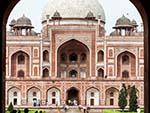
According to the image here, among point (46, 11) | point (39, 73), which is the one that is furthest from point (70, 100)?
point (46, 11)

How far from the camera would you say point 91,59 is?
105 feet

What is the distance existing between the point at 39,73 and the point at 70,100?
8.49 ft

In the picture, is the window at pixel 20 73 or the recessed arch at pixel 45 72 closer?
the recessed arch at pixel 45 72

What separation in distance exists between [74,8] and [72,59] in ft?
10.8

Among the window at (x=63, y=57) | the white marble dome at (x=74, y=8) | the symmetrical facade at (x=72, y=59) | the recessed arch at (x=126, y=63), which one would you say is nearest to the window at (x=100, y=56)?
the symmetrical facade at (x=72, y=59)

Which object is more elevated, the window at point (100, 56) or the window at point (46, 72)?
the window at point (100, 56)

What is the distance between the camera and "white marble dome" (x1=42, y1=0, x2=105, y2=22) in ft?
111

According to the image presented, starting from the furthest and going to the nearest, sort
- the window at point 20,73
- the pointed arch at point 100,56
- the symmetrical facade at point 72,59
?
the window at point 20,73
the pointed arch at point 100,56
the symmetrical facade at point 72,59

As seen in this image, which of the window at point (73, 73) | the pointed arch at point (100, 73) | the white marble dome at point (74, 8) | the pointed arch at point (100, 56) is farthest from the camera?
the white marble dome at point (74, 8)

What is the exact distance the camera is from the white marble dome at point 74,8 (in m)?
33.8

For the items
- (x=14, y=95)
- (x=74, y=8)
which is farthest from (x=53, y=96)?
(x=74, y=8)

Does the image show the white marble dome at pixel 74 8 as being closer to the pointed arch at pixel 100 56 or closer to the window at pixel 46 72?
the pointed arch at pixel 100 56

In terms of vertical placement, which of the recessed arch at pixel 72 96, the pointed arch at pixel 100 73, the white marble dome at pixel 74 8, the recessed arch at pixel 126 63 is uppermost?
the white marble dome at pixel 74 8

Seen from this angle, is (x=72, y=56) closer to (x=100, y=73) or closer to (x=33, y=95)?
(x=100, y=73)
